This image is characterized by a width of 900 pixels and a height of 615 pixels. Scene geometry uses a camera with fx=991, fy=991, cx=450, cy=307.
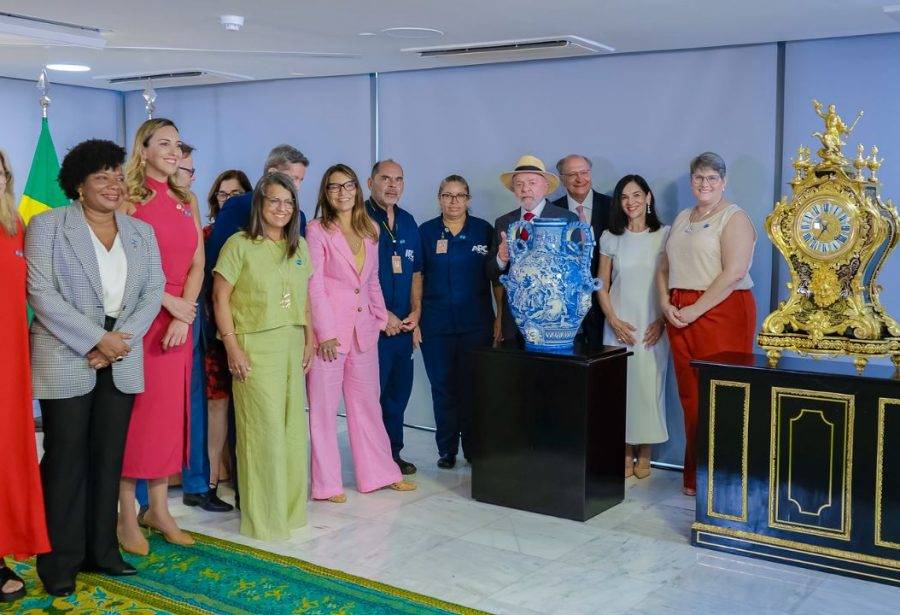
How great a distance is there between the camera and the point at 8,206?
3201 mm

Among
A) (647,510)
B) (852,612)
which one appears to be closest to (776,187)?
(647,510)

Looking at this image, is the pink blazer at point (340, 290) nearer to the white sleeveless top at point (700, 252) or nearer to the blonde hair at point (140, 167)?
the blonde hair at point (140, 167)

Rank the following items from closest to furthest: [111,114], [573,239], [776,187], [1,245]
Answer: [1,245], [573,239], [776,187], [111,114]

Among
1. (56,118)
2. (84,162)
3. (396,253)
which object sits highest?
(56,118)

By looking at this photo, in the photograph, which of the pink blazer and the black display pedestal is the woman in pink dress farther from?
the black display pedestal

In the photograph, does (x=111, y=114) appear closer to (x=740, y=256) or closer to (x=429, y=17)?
(x=429, y=17)

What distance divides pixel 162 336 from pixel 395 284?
1483mm

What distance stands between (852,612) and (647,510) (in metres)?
1.28

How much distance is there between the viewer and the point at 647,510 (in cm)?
455

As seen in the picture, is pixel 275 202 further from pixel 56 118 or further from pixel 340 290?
pixel 56 118

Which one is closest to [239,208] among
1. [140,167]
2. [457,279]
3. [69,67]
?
[140,167]

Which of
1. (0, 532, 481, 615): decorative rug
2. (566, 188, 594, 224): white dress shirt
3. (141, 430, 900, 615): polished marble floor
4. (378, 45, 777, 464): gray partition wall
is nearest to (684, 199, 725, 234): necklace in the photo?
(378, 45, 777, 464): gray partition wall

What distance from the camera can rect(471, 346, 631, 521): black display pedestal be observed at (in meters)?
4.32

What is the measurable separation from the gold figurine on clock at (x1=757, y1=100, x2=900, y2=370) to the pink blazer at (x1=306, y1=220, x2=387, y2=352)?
1.80 m
